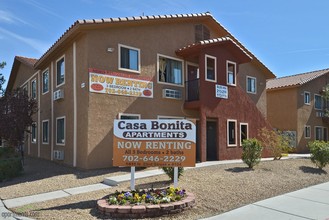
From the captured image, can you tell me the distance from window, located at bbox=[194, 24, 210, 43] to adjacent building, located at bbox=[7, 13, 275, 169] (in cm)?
5

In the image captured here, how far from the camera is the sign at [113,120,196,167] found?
826 centimetres

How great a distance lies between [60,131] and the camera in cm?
1669

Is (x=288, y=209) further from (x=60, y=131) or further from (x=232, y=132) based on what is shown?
(x=60, y=131)

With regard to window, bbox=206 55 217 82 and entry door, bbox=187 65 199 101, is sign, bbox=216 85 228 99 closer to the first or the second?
window, bbox=206 55 217 82

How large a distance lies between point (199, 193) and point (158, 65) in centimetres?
885

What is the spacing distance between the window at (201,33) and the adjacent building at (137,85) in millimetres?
45

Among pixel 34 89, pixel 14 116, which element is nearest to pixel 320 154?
pixel 14 116

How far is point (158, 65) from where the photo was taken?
1611 cm

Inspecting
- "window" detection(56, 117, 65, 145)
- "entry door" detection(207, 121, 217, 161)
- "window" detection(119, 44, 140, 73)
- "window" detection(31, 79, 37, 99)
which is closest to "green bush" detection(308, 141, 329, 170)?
"entry door" detection(207, 121, 217, 161)

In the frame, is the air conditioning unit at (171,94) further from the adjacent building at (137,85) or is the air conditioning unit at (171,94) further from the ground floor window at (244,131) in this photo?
the ground floor window at (244,131)

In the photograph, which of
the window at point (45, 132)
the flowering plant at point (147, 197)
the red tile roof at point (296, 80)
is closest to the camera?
the flowering plant at point (147, 197)

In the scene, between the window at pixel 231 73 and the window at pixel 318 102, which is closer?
the window at pixel 231 73

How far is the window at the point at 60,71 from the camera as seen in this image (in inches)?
651

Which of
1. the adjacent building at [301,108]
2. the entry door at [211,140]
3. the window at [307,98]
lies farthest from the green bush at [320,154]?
the window at [307,98]
